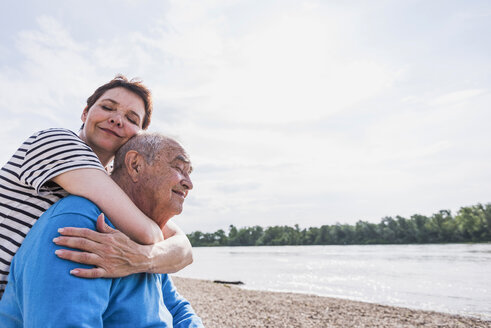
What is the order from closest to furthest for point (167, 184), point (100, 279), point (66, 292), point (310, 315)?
point (66, 292)
point (100, 279)
point (167, 184)
point (310, 315)

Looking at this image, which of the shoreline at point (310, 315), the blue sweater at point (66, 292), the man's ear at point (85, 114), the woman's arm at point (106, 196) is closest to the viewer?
the blue sweater at point (66, 292)

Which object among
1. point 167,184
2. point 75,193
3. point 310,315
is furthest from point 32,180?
point 310,315

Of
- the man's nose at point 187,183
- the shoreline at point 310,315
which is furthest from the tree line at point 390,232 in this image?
the man's nose at point 187,183

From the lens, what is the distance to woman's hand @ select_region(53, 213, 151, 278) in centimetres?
125

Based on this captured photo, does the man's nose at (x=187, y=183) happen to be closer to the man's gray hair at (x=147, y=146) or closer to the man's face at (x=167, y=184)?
the man's face at (x=167, y=184)

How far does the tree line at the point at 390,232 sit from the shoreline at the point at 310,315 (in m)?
79.5

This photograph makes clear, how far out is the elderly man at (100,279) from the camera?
1.16 m

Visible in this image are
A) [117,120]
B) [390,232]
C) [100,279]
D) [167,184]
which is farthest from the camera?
[390,232]

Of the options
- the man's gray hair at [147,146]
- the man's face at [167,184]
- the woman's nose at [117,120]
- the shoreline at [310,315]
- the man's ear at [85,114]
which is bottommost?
the shoreline at [310,315]

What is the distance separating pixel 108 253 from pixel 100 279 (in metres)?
0.10

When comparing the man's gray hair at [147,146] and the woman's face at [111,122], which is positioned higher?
the woman's face at [111,122]

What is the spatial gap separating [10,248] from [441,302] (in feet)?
61.2

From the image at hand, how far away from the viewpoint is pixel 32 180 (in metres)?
1.56

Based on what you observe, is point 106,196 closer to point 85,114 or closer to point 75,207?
point 75,207
